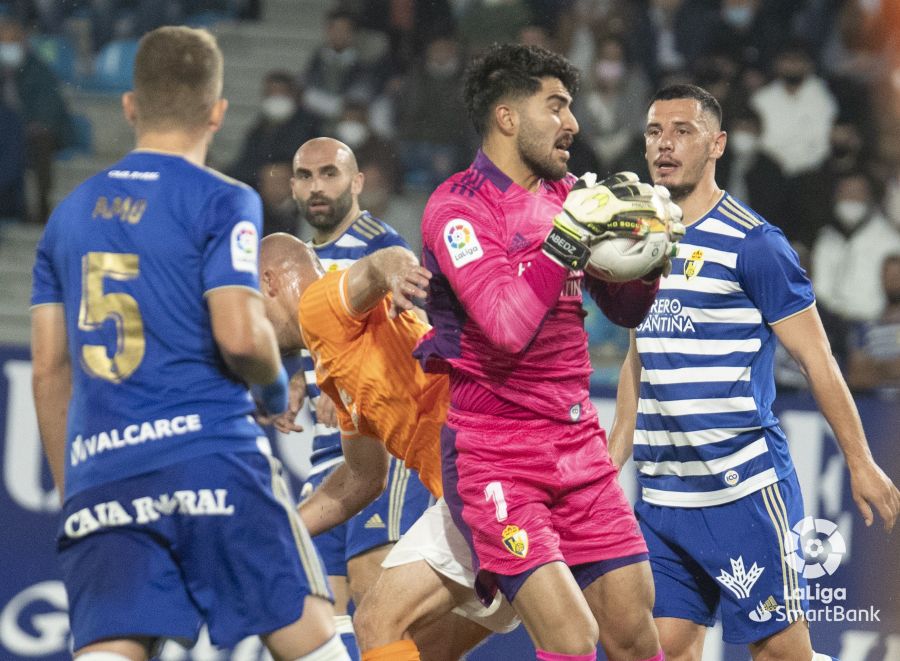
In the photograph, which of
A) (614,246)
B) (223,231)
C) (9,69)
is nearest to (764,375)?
(614,246)

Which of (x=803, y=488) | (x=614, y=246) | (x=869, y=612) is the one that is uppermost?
(x=614, y=246)

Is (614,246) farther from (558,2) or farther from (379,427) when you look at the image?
(558,2)

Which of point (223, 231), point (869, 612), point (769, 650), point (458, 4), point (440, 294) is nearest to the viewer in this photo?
point (223, 231)

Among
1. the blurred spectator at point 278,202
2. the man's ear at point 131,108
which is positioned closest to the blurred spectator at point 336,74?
the blurred spectator at point 278,202

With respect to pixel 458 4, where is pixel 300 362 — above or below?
below

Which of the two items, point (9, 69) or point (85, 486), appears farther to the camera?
point (9, 69)

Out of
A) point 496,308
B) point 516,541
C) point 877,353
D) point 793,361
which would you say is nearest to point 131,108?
point 496,308

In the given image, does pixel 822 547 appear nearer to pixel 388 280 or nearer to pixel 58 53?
pixel 388 280

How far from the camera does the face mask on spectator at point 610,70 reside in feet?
31.0

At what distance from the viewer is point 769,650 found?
4.82 m

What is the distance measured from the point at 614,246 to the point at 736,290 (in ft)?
3.60

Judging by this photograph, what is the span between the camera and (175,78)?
3373 millimetres

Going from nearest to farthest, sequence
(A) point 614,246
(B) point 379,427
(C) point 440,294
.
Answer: (A) point 614,246 < (C) point 440,294 < (B) point 379,427

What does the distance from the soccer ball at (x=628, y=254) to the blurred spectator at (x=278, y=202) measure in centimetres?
488
